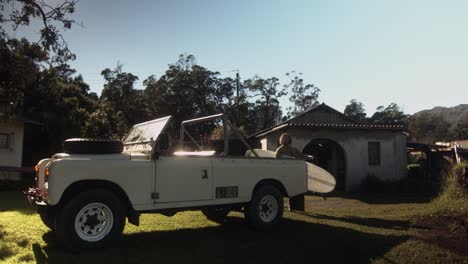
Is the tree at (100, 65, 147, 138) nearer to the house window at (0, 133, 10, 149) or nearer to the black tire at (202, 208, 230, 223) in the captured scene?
the house window at (0, 133, 10, 149)

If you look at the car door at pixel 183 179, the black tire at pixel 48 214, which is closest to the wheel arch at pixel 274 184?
the car door at pixel 183 179

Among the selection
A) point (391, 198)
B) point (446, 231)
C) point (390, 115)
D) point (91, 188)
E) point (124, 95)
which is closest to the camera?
point (91, 188)

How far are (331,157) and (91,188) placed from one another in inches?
785

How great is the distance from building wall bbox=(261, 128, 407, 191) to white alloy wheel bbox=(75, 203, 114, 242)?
50.5 ft

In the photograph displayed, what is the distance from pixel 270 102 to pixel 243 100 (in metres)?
4.09

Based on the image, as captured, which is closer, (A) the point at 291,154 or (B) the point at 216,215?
(B) the point at 216,215

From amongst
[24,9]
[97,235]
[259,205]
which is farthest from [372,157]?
[97,235]

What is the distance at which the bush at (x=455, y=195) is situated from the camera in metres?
10.6

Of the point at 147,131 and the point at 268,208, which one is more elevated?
the point at 147,131

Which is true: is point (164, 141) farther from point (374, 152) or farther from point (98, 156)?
point (374, 152)

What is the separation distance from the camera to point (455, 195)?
38.3ft

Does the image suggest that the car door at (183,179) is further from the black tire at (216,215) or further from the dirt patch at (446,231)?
the dirt patch at (446,231)

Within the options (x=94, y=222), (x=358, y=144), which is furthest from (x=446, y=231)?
(x=358, y=144)

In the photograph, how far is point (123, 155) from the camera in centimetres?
700
